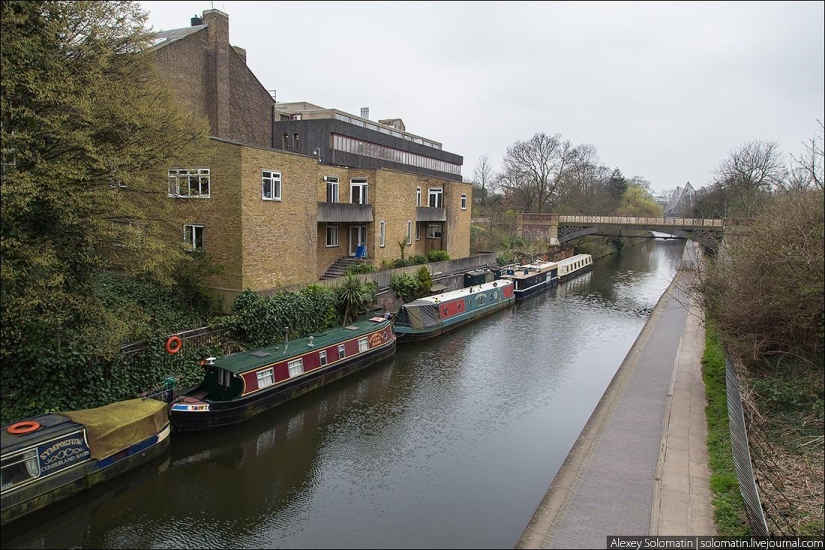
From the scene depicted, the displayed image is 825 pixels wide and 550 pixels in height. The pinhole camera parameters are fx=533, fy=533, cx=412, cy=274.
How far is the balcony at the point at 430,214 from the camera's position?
32.3 meters

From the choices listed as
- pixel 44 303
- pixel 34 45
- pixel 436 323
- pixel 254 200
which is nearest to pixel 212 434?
pixel 44 303

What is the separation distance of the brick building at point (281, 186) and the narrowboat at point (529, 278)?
4.37m

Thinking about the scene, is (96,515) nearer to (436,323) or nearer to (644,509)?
(644,509)

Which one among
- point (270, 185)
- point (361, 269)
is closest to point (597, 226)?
point (361, 269)

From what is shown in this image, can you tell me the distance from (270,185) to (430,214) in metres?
15.0

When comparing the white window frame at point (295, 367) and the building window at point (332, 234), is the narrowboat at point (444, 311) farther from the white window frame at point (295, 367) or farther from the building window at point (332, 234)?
the white window frame at point (295, 367)

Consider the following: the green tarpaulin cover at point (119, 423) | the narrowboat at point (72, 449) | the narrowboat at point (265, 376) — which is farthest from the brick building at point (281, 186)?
the narrowboat at point (72, 449)

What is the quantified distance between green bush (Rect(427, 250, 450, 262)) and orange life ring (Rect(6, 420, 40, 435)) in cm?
2409

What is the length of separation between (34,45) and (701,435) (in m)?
16.8

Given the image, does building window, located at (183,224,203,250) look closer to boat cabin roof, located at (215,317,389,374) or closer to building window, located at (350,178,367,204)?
boat cabin roof, located at (215,317,389,374)

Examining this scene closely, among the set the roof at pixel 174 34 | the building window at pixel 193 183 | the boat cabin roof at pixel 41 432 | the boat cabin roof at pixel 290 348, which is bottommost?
the boat cabin roof at pixel 41 432

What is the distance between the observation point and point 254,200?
62.5 feet

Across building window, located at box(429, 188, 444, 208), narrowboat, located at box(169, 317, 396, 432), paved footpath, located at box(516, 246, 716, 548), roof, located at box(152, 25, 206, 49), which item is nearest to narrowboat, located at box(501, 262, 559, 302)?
building window, located at box(429, 188, 444, 208)

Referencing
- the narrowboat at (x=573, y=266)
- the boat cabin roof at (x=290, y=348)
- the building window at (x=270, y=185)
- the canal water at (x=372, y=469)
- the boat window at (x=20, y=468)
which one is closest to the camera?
the boat window at (x=20, y=468)
